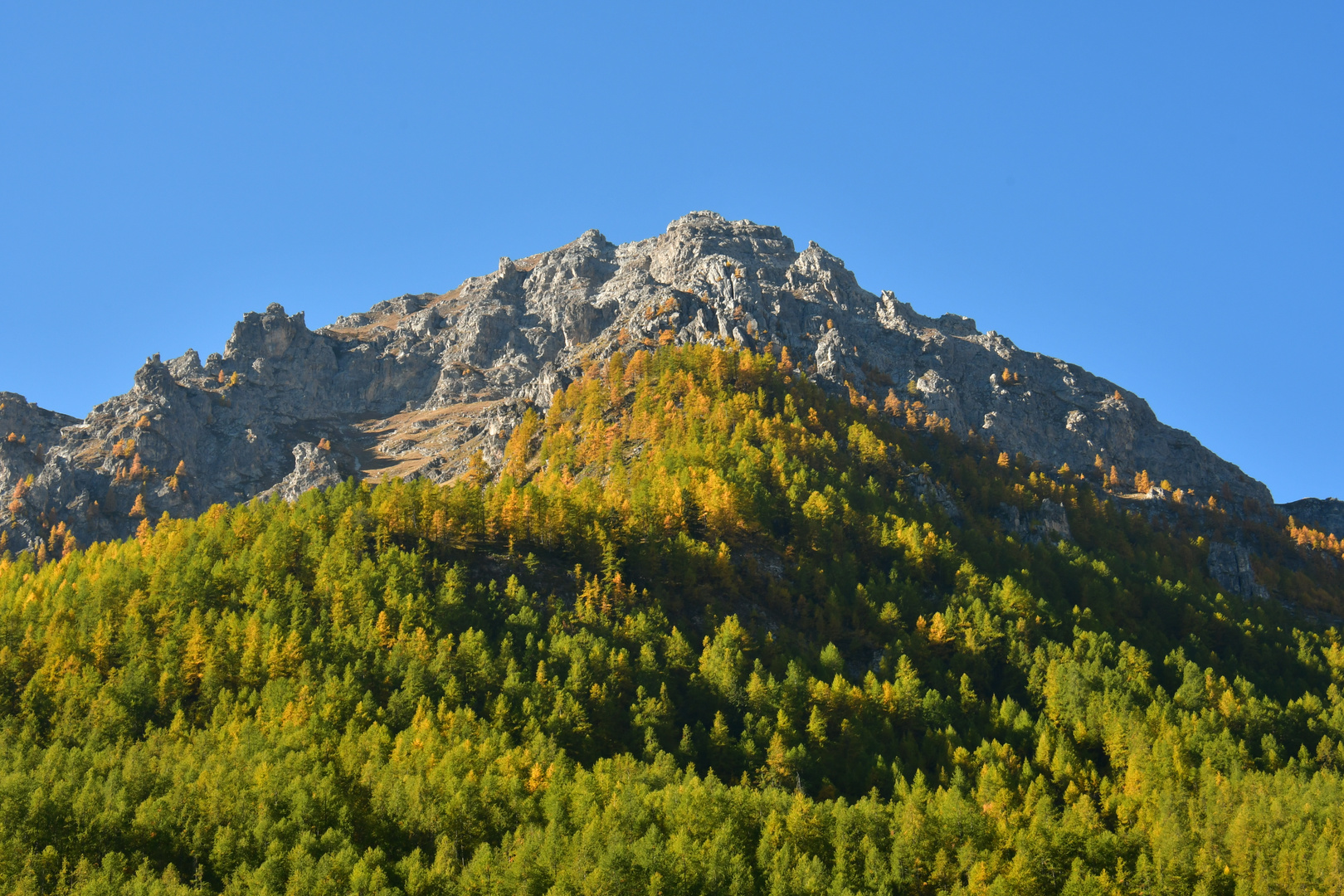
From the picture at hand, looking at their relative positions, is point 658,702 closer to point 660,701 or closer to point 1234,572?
point 660,701

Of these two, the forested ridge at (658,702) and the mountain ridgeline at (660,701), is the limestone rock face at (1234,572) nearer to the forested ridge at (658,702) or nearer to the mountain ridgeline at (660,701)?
the mountain ridgeline at (660,701)

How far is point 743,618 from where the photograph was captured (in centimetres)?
12775

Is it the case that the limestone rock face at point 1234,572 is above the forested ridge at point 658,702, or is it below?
above

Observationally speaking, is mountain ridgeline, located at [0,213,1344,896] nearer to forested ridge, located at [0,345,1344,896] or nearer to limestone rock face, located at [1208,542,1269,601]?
forested ridge, located at [0,345,1344,896]

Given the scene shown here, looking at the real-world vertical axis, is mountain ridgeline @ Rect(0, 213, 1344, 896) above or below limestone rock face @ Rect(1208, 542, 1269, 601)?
below

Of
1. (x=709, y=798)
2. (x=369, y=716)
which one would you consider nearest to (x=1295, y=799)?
(x=709, y=798)

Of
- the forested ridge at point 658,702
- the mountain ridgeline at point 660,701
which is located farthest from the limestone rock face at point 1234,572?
the forested ridge at point 658,702

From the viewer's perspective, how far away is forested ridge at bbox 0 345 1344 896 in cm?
7794

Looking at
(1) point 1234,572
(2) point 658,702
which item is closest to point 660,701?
(2) point 658,702

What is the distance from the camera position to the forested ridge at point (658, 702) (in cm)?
7794

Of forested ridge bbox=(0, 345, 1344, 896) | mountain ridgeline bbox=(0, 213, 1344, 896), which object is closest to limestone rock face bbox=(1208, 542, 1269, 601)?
mountain ridgeline bbox=(0, 213, 1344, 896)

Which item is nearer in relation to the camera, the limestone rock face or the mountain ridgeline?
the mountain ridgeline

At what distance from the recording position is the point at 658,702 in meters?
105

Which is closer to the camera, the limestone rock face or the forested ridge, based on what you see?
the forested ridge
